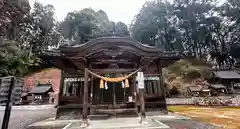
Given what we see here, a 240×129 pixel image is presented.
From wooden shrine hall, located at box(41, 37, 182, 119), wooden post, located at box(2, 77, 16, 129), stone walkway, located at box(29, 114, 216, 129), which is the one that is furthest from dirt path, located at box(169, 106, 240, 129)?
wooden post, located at box(2, 77, 16, 129)

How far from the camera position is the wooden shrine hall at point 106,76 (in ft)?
27.4

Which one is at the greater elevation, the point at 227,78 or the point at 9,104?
the point at 227,78

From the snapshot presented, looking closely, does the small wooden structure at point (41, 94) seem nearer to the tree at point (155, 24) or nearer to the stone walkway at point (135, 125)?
the stone walkway at point (135, 125)

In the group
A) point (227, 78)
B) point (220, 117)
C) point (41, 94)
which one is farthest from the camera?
point (227, 78)

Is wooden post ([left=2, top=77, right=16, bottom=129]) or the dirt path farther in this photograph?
the dirt path

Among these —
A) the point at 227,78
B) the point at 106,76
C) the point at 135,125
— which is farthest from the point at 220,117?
the point at 227,78

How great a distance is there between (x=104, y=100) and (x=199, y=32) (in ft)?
117

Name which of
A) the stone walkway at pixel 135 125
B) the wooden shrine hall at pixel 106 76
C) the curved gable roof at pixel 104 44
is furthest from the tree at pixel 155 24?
the stone walkway at pixel 135 125

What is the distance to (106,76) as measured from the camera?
11.1 metres

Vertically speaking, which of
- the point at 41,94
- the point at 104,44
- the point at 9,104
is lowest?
→ the point at 41,94

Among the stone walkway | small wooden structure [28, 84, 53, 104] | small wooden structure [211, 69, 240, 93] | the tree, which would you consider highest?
the tree

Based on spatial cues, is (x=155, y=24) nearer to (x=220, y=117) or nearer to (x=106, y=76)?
(x=106, y=76)

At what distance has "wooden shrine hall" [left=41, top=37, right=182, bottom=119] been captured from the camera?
836 centimetres

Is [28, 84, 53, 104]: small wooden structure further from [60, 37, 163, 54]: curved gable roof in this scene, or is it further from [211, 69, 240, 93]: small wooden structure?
[211, 69, 240, 93]: small wooden structure
